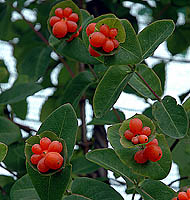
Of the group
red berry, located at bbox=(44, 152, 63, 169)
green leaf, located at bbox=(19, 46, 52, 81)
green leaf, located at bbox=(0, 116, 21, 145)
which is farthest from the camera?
green leaf, located at bbox=(19, 46, 52, 81)

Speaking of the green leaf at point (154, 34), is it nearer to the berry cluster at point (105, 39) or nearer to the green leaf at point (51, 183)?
the berry cluster at point (105, 39)

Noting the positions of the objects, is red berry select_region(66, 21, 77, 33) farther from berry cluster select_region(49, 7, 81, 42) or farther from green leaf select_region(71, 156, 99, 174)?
green leaf select_region(71, 156, 99, 174)

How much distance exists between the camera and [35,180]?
433 millimetres

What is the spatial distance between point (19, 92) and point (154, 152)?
0.35 meters

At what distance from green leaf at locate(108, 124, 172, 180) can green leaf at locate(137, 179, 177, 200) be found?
0.14 ft

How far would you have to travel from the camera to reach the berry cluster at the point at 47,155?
394mm

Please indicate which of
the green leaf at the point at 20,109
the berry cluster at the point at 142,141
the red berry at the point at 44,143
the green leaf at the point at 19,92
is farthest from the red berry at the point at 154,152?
the green leaf at the point at 20,109

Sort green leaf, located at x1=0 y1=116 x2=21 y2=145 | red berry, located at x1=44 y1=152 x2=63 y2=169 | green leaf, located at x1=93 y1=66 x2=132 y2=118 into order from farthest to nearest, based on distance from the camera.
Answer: green leaf, located at x1=0 y1=116 x2=21 y2=145, green leaf, located at x1=93 y1=66 x2=132 y2=118, red berry, located at x1=44 y1=152 x2=63 y2=169

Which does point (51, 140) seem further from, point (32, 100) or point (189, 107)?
point (32, 100)

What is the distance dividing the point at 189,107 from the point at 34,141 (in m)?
0.25

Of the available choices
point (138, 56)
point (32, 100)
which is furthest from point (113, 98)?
point (32, 100)

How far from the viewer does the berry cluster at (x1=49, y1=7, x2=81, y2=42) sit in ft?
1.65

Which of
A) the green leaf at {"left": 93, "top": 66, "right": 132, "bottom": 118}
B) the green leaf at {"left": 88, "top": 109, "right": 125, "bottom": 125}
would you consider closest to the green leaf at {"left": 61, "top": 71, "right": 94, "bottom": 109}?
the green leaf at {"left": 88, "top": 109, "right": 125, "bottom": 125}

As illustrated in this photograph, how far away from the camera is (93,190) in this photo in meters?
0.48
